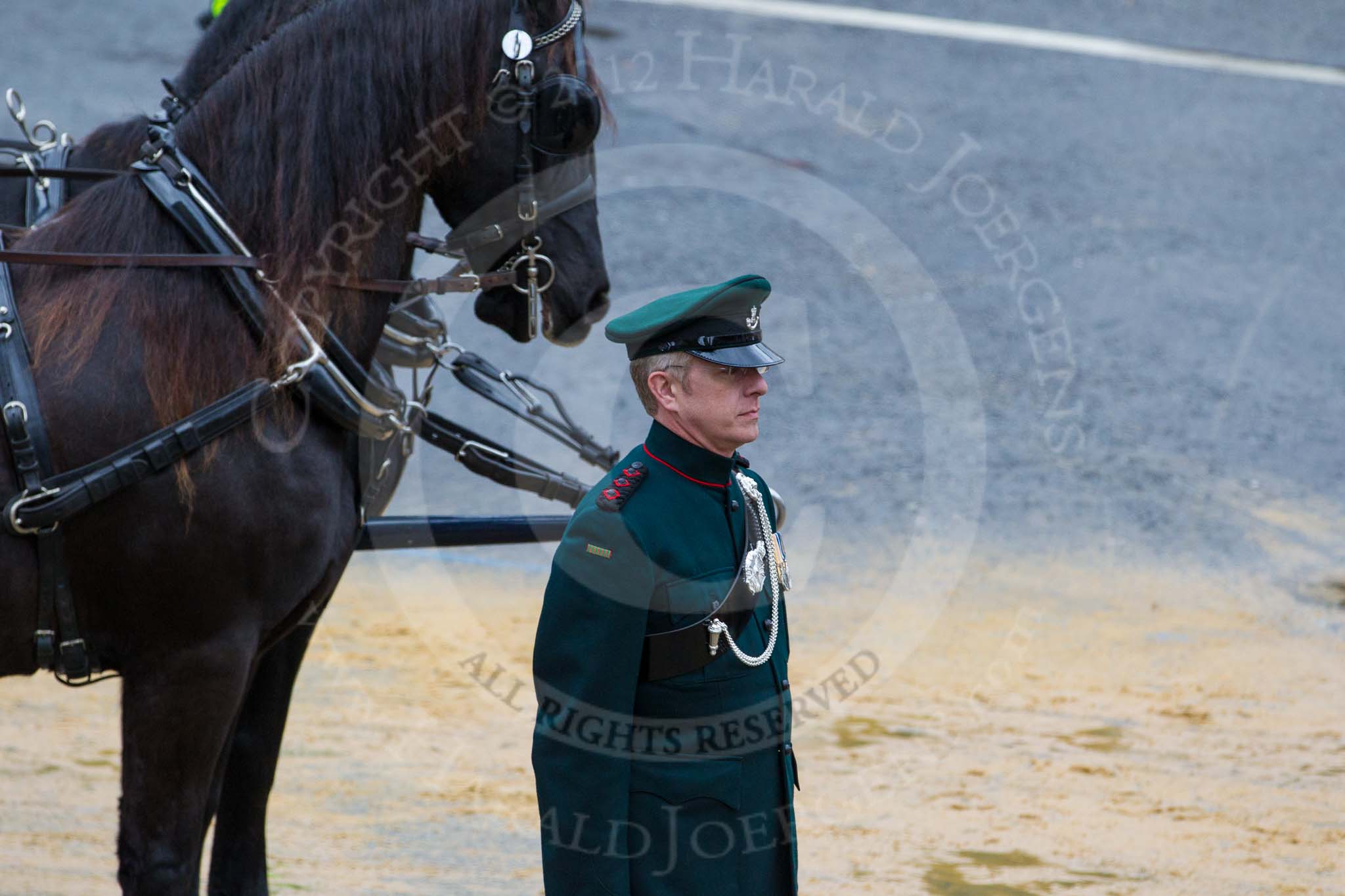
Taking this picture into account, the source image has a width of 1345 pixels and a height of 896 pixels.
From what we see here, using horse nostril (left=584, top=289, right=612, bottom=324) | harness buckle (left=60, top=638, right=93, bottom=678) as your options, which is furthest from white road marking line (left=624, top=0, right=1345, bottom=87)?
harness buckle (left=60, top=638, right=93, bottom=678)

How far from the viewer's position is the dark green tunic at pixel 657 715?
1.92m

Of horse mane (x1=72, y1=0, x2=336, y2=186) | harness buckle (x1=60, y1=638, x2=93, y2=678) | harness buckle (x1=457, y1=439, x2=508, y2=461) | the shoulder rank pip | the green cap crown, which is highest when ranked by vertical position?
horse mane (x1=72, y1=0, x2=336, y2=186)

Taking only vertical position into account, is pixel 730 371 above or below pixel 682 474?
above

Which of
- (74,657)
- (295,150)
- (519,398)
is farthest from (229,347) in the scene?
(519,398)

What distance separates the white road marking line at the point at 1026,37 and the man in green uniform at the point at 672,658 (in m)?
10.5

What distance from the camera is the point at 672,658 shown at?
1979 millimetres

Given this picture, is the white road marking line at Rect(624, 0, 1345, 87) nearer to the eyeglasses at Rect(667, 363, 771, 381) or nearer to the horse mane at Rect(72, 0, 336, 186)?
the horse mane at Rect(72, 0, 336, 186)

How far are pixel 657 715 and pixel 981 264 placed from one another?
7399mm

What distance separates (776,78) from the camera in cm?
1121

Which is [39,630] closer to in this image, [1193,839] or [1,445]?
[1,445]

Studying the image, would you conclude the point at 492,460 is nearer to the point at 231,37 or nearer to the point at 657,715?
the point at 231,37

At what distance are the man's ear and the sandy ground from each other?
6.16 feet

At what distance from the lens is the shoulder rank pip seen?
1998mm

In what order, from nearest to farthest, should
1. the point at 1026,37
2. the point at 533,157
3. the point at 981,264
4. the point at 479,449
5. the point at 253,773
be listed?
the point at 533,157 < the point at 253,773 < the point at 479,449 < the point at 981,264 < the point at 1026,37
